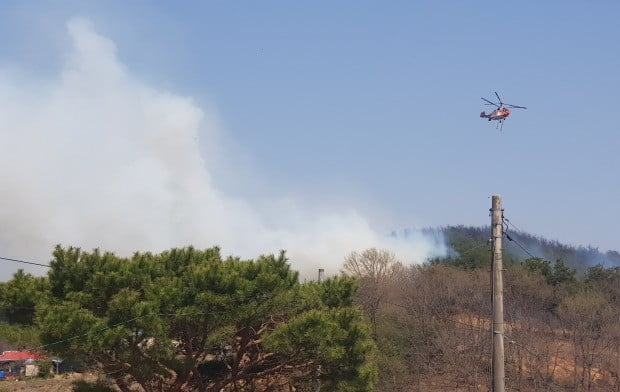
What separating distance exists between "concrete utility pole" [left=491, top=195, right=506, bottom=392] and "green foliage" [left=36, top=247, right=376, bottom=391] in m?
5.16

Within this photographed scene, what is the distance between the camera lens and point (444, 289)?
4778 cm

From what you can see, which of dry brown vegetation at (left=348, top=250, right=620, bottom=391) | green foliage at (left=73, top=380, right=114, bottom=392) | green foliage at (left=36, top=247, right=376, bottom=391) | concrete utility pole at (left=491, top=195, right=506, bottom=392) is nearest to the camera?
concrete utility pole at (left=491, top=195, right=506, bottom=392)

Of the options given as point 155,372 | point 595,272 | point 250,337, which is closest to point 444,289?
point 595,272

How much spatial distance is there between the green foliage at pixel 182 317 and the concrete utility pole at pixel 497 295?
516 cm

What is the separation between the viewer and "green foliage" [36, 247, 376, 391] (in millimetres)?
14953

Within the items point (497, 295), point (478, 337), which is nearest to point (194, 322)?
point (497, 295)

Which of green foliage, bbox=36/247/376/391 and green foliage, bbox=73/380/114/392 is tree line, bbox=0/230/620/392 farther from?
green foliage, bbox=73/380/114/392

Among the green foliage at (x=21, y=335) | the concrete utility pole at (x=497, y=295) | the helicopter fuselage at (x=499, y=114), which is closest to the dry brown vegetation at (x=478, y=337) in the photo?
the helicopter fuselage at (x=499, y=114)

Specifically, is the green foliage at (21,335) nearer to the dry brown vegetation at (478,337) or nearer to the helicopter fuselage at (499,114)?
the helicopter fuselage at (499,114)

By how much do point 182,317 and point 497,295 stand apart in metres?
7.13

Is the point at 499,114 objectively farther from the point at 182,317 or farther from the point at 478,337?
the point at 478,337

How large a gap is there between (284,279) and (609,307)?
118ft

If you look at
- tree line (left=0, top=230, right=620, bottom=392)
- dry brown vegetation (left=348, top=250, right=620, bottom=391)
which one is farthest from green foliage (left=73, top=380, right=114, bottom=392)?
dry brown vegetation (left=348, top=250, right=620, bottom=391)

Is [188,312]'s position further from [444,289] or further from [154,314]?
[444,289]
